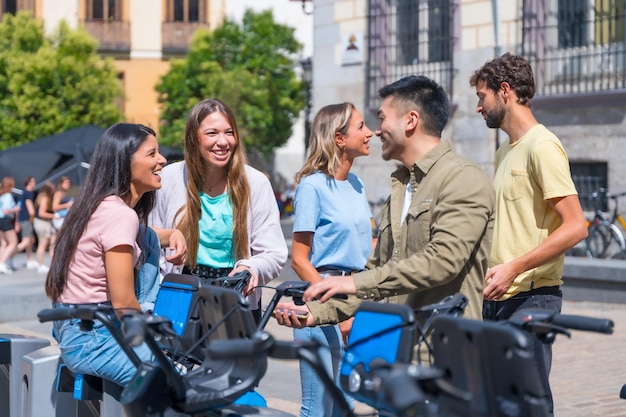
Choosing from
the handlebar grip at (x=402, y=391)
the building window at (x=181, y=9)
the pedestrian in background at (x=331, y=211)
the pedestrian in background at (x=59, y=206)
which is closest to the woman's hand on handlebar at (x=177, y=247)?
the pedestrian in background at (x=331, y=211)

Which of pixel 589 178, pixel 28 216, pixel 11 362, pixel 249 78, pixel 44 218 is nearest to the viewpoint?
pixel 11 362

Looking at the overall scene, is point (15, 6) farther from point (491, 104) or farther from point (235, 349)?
Result: point (235, 349)

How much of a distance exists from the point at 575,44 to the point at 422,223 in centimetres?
1233

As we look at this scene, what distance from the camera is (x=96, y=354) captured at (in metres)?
4.48

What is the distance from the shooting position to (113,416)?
456 centimetres

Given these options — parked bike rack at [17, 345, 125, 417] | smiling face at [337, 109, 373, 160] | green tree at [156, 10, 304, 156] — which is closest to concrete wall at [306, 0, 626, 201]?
smiling face at [337, 109, 373, 160]

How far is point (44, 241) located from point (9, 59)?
24.2 metres

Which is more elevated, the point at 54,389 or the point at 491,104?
the point at 491,104

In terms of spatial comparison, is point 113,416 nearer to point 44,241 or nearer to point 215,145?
point 215,145

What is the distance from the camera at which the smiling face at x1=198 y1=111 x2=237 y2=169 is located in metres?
5.30

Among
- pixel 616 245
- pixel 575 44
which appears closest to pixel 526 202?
pixel 616 245

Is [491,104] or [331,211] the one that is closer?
[491,104]

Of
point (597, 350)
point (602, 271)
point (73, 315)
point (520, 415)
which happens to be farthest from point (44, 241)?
point (520, 415)

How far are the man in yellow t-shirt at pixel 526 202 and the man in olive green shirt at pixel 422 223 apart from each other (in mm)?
537
